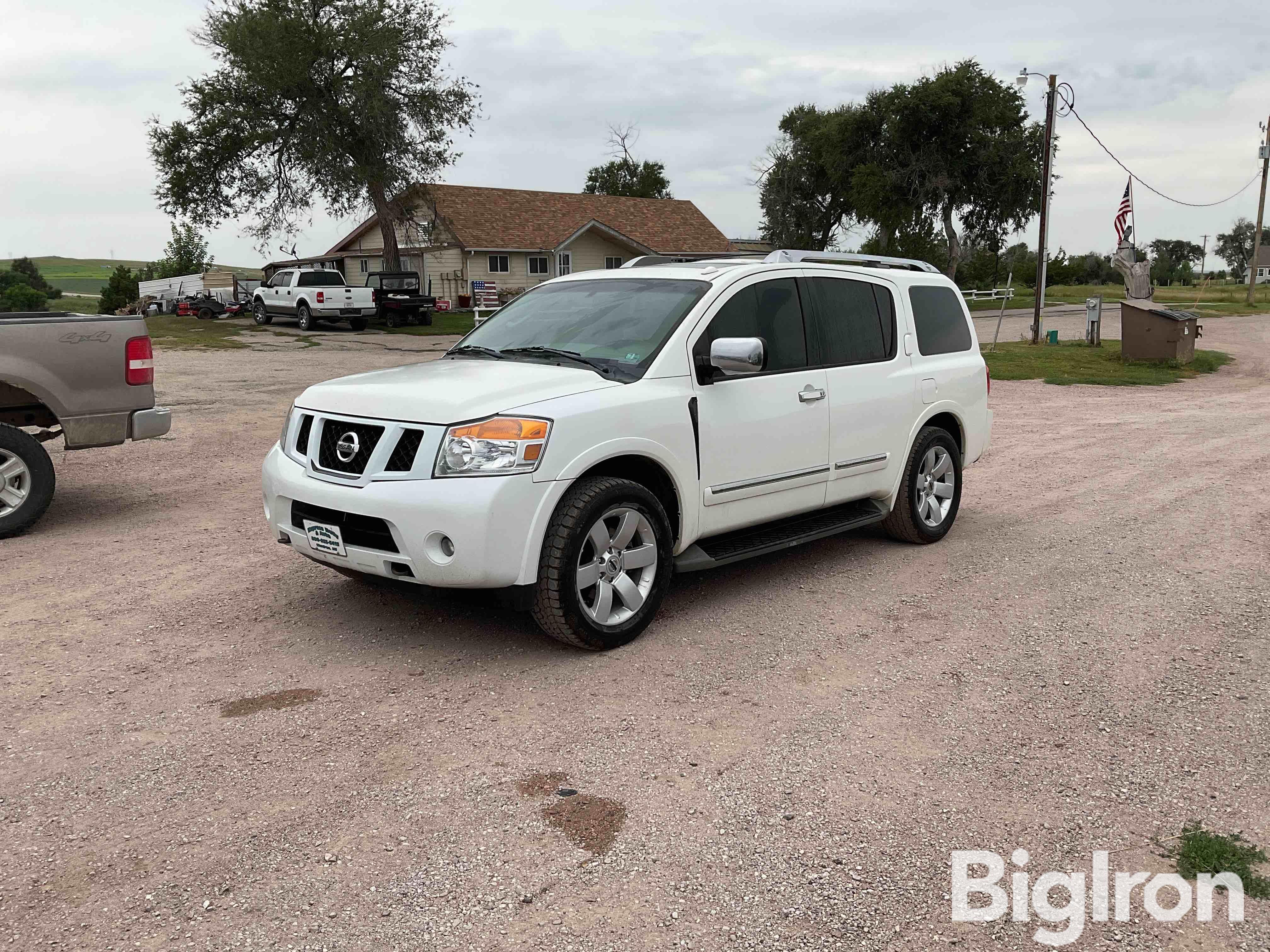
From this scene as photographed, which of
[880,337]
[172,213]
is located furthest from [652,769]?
[172,213]

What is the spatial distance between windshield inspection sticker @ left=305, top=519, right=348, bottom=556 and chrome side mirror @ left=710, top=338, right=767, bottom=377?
1949 mm

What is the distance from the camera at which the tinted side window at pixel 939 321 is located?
693cm

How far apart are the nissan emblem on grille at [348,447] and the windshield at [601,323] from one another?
3.50ft

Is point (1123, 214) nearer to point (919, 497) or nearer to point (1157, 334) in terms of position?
point (1157, 334)

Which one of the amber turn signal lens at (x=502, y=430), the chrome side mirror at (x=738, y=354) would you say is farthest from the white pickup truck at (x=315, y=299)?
the amber turn signal lens at (x=502, y=430)

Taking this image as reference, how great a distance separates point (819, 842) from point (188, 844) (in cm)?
196

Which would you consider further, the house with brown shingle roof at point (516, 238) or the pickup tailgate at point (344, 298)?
the house with brown shingle roof at point (516, 238)

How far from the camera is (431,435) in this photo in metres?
4.60

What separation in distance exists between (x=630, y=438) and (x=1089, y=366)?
59.1 feet

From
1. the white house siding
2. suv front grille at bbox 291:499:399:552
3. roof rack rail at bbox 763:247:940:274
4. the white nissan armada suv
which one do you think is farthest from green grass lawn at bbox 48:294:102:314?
suv front grille at bbox 291:499:399:552

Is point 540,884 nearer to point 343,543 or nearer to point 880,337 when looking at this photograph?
point 343,543

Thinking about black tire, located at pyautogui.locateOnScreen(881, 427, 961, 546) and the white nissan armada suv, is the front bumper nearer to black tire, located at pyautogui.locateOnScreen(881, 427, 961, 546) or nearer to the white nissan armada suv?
the white nissan armada suv

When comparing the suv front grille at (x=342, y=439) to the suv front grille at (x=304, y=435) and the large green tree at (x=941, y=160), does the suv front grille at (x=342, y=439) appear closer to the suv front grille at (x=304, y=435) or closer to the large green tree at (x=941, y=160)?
the suv front grille at (x=304, y=435)

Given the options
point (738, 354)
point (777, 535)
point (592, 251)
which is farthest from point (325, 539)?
point (592, 251)
